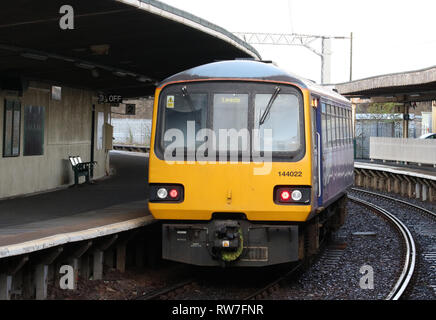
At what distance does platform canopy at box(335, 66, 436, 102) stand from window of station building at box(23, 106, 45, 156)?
11609 millimetres

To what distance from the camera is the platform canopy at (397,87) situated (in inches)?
911

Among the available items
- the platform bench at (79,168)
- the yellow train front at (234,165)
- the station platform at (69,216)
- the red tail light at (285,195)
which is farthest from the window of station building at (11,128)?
the red tail light at (285,195)

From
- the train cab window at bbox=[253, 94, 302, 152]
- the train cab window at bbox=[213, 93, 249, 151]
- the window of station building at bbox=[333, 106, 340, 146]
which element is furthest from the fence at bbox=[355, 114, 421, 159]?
the train cab window at bbox=[213, 93, 249, 151]

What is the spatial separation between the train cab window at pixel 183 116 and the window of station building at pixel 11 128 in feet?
19.5

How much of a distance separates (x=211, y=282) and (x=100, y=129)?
12.0 metres

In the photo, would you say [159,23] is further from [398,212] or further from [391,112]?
[391,112]

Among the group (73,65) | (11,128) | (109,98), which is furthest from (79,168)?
(73,65)

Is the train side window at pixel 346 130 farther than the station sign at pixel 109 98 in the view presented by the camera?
No

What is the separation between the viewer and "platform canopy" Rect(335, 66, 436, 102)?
23.1m

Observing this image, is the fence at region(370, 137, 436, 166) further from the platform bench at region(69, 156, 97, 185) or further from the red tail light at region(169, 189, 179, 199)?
the red tail light at region(169, 189, 179, 199)

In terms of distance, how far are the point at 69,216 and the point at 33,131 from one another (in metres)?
4.94

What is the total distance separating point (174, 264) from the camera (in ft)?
40.4

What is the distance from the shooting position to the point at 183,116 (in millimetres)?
9922

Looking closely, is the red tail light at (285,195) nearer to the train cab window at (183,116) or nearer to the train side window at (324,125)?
the train cab window at (183,116)
